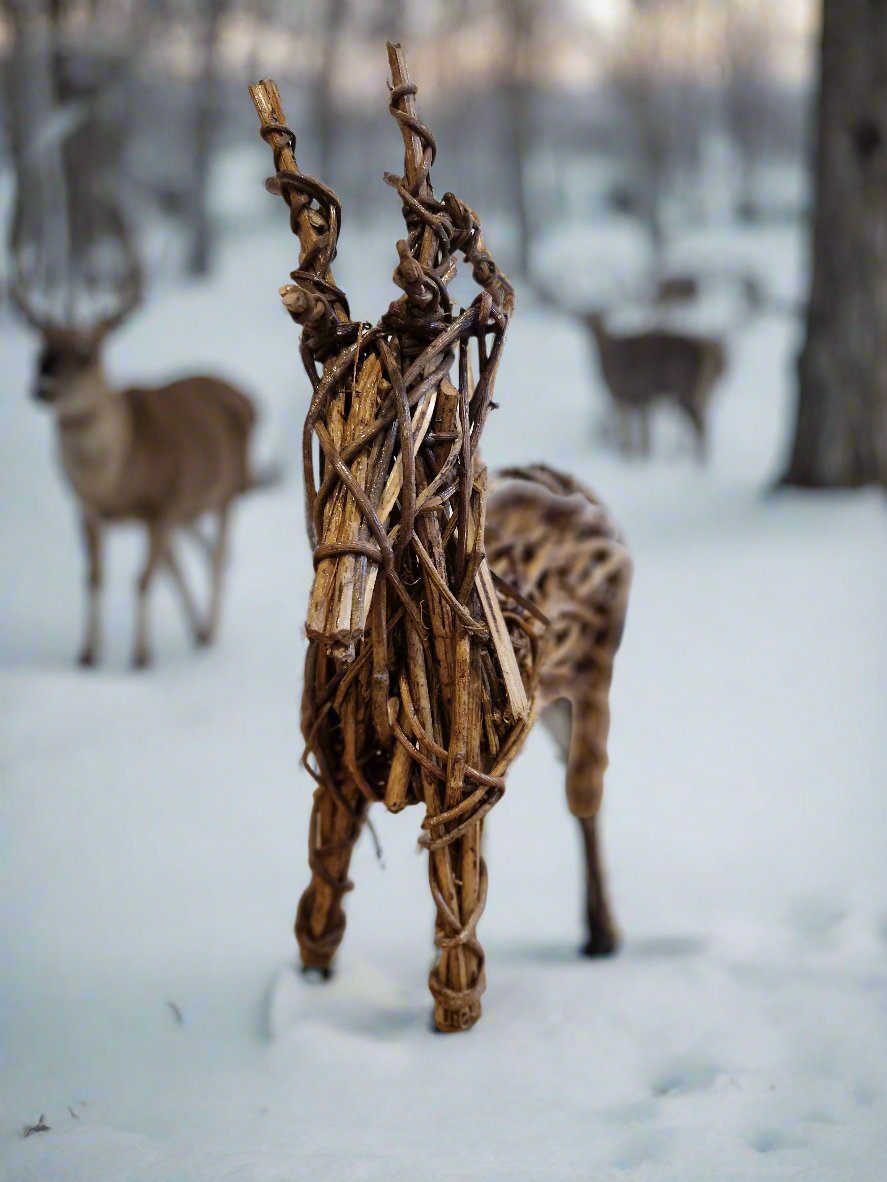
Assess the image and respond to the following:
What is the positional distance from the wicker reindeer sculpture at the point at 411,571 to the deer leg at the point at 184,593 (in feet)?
9.25

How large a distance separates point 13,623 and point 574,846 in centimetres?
292

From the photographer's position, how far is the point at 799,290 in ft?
52.3

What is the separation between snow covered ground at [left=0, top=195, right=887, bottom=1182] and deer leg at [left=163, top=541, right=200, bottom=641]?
0.43 feet

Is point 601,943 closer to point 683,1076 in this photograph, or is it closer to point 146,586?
point 683,1076

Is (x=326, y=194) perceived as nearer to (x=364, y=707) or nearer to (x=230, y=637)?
(x=364, y=707)

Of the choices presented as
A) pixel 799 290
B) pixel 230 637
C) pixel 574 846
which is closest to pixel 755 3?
pixel 799 290

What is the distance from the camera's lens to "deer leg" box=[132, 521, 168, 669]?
4172mm

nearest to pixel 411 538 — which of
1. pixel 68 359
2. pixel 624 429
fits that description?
pixel 68 359

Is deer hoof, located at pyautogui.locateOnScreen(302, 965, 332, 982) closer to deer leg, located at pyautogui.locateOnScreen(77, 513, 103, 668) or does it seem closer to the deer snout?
deer leg, located at pyautogui.locateOnScreen(77, 513, 103, 668)

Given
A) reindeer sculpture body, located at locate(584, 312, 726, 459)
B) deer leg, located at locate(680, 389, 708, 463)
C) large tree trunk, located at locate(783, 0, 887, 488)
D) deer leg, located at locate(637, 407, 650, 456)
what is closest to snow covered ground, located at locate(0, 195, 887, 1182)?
large tree trunk, located at locate(783, 0, 887, 488)

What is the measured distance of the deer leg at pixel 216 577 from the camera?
449cm

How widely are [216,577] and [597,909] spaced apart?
2875mm

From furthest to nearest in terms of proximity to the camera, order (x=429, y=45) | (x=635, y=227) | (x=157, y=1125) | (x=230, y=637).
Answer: (x=635, y=227) → (x=429, y=45) → (x=230, y=637) → (x=157, y=1125)

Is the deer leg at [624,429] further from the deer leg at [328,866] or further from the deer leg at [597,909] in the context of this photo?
the deer leg at [328,866]
